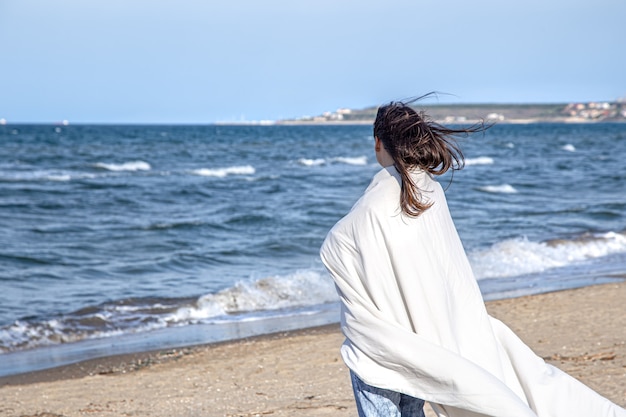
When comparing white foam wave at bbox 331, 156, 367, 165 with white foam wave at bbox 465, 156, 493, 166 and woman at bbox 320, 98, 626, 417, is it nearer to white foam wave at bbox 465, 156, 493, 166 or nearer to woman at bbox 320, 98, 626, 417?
white foam wave at bbox 465, 156, 493, 166

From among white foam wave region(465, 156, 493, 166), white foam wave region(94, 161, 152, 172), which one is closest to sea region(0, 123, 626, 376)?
white foam wave region(94, 161, 152, 172)

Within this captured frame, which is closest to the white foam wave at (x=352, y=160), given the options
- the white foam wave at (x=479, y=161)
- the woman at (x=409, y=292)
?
the white foam wave at (x=479, y=161)

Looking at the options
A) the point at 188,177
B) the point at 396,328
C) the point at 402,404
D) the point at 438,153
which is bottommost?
the point at 188,177

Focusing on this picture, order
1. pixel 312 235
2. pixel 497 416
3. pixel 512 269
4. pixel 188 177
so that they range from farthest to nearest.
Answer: pixel 188 177 → pixel 312 235 → pixel 512 269 → pixel 497 416

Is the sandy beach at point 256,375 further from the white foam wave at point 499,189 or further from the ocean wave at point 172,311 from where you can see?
the white foam wave at point 499,189

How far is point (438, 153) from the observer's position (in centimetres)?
281

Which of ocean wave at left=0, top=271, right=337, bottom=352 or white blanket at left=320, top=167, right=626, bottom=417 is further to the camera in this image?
ocean wave at left=0, top=271, right=337, bottom=352

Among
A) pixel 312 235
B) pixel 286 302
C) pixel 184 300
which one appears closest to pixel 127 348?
pixel 184 300

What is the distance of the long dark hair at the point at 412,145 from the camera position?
2768 millimetres

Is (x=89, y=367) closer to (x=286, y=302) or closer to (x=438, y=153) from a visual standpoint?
(x=286, y=302)

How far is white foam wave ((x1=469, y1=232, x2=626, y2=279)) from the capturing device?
12.6 metres

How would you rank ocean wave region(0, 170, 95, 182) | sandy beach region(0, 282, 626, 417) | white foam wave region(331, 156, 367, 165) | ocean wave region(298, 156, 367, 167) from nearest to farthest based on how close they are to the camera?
sandy beach region(0, 282, 626, 417) < ocean wave region(0, 170, 95, 182) < ocean wave region(298, 156, 367, 167) < white foam wave region(331, 156, 367, 165)

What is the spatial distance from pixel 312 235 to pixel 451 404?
43.0ft

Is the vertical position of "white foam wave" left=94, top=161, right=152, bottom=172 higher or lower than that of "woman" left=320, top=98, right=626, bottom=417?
lower
